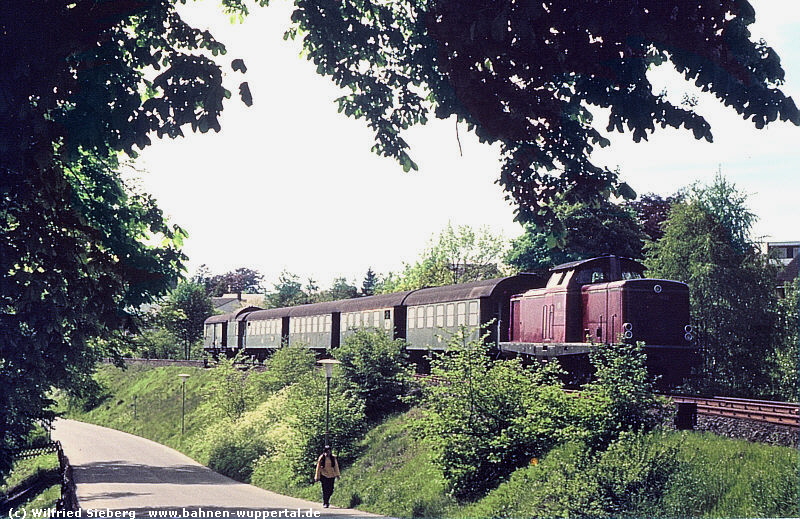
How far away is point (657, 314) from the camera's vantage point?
2131 cm

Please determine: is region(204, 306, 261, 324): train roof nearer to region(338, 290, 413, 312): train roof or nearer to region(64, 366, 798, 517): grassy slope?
region(64, 366, 798, 517): grassy slope

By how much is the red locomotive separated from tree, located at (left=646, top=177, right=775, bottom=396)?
993 centimetres

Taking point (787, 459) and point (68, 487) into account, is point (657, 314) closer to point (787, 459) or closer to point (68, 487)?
point (787, 459)

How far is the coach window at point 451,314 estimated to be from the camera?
30.5 meters

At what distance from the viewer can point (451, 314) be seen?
3072cm

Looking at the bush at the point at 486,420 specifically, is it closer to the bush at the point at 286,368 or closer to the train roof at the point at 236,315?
the bush at the point at 286,368

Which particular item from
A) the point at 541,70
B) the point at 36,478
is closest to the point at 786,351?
the point at 541,70

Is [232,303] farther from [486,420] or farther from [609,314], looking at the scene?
[486,420]

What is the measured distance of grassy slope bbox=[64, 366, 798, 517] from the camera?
1327 centimetres

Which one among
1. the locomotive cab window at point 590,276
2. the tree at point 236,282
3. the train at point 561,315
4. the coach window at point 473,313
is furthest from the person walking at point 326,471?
the tree at point 236,282

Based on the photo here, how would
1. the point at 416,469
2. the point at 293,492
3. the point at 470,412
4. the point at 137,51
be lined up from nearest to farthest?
the point at 137,51 < the point at 470,412 < the point at 416,469 < the point at 293,492

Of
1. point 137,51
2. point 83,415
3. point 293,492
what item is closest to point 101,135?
point 137,51

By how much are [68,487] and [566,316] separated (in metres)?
13.6

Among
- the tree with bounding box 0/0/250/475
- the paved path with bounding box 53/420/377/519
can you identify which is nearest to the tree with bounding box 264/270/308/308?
the paved path with bounding box 53/420/377/519
